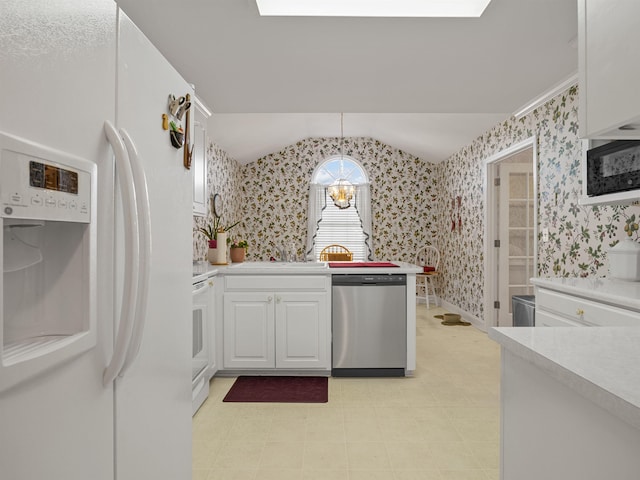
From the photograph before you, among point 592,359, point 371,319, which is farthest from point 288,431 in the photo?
point 592,359

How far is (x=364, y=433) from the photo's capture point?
238cm

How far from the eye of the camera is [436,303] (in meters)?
6.66

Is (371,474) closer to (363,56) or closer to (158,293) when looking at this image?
(158,293)

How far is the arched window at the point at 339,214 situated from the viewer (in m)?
6.90

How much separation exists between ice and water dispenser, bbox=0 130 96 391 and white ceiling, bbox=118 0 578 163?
150 centimetres

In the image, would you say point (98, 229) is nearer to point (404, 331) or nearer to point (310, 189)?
point (404, 331)

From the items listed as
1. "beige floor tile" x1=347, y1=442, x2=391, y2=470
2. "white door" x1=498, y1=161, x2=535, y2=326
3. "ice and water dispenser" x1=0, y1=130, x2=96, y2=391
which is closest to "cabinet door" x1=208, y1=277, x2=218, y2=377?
"beige floor tile" x1=347, y1=442, x2=391, y2=470

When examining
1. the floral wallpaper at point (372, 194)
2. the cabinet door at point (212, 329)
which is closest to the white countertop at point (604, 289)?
the cabinet door at point (212, 329)

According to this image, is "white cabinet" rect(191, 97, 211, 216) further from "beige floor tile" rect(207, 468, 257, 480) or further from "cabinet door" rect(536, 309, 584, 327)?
"cabinet door" rect(536, 309, 584, 327)

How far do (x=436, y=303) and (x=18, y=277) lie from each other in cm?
649

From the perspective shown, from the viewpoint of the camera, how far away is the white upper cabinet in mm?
848

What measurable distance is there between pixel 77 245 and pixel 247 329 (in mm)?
2561

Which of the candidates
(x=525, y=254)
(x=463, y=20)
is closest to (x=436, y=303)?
(x=525, y=254)

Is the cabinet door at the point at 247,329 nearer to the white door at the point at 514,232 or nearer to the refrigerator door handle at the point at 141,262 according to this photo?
the refrigerator door handle at the point at 141,262
